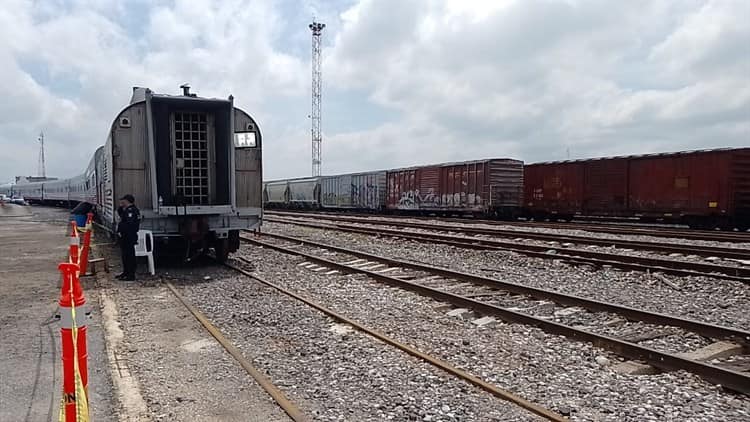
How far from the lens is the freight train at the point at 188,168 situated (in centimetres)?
1027

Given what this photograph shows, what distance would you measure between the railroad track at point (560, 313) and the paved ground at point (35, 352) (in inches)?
173

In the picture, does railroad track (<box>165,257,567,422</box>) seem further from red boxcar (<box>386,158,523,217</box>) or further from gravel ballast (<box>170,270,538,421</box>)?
red boxcar (<box>386,158,523,217</box>)

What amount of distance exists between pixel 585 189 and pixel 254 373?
22.5 meters

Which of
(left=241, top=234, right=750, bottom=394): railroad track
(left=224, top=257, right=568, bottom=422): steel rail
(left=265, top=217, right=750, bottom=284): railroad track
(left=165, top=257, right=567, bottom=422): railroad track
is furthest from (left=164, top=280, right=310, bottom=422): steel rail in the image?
(left=265, top=217, right=750, bottom=284): railroad track

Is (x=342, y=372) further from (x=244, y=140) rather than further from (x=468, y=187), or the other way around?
(x=468, y=187)

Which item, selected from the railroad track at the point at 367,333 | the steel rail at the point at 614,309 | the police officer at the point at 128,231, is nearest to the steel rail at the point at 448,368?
the railroad track at the point at 367,333

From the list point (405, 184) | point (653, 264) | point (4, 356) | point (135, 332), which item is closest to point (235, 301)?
A: point (135, 332)

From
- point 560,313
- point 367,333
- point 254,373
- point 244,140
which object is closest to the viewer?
point 254,373

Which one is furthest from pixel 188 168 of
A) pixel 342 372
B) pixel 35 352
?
pixel 342 372

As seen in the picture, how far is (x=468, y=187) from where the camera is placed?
2816 centimetres

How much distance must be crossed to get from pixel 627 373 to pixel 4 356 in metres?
5.86

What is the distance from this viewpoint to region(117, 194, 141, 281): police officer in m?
9.49

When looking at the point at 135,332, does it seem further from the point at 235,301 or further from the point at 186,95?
the point at 186,95

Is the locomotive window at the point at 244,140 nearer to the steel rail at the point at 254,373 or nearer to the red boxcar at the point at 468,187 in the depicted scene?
the steel rail at the point at 254,373
